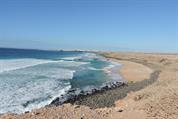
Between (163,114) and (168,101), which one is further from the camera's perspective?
(168,101)

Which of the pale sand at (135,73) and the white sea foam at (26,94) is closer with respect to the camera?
the white sea foam at (26,94)

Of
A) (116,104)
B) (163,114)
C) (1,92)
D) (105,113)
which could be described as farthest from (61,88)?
(163,114)

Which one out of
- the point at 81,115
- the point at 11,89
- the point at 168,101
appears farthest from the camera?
the point at 11,89

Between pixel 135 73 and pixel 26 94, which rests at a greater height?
pixel 26 94

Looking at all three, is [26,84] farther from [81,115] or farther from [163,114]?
[163,114]

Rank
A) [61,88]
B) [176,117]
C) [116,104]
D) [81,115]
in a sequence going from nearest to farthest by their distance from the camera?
[176,117]
[81,115]
[116,104]
[61,88]

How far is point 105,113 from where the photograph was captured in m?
16.2

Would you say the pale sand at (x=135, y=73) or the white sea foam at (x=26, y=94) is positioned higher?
the white sea foam at (x=26, y=94)

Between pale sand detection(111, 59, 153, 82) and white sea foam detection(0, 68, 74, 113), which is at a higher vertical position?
white sea foam detection(0, 68, 74, 113)

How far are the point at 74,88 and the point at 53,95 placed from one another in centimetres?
441

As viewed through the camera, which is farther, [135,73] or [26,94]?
[135,73]

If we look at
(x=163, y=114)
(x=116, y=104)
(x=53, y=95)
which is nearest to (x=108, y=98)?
(x=116, y=104)

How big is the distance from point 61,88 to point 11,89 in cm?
472

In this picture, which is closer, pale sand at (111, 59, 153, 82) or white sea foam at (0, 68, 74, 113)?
white sea foam at (0, 68, 74, 113)
